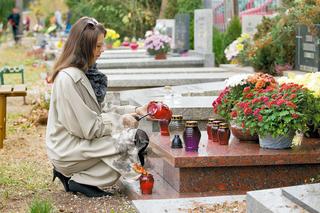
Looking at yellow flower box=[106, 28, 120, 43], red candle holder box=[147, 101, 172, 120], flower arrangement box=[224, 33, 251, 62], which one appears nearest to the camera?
red candle holder box=[147, 101, 172, 120]

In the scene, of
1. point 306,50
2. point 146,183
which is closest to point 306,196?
point 146,183

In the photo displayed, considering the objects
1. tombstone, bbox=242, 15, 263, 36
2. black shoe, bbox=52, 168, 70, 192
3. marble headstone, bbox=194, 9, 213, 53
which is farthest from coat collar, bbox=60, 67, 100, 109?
tombstone, bbox=242, 15, 263, 36

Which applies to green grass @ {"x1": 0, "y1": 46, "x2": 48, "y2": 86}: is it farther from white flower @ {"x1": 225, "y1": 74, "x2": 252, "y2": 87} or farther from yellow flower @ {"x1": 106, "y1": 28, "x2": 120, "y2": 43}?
white flower @ {"x1": 225, "y1": 74, "x2": 252, "y2": 87}

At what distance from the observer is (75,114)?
6.42 m

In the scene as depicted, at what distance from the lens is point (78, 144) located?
6.54 meters

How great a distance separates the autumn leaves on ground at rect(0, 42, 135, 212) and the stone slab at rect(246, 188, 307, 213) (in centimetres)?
135

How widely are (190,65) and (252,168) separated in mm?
10980

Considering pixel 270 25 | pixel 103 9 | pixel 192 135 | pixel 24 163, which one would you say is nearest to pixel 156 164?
pixel 192 135

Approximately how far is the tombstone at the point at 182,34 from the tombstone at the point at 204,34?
1.11 m

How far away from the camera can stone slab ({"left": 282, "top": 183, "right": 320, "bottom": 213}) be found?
456 cm

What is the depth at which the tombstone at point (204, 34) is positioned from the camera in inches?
688

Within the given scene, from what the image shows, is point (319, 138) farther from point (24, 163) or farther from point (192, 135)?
point (24, 163)

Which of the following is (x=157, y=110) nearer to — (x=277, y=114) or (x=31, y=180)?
(x=277, y=114)

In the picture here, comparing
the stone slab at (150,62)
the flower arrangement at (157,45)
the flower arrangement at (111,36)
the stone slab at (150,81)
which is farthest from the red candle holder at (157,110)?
the flower arrangement at (111,36)
